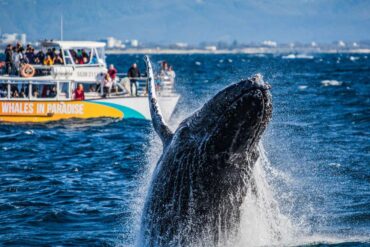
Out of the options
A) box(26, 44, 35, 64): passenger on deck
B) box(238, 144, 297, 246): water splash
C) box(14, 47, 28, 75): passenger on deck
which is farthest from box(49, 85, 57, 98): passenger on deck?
box(238, 144, 297, 246): water splash

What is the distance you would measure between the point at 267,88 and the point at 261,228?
2.34 metres

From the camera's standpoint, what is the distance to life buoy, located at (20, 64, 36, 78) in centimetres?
3158

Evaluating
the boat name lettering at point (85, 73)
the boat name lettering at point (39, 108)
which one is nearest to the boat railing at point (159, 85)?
the boat name lettering at point (85, 73)

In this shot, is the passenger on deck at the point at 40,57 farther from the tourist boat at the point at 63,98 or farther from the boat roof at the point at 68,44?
the boat roof at the point at 68,44

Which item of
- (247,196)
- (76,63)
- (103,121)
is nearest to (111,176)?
(247,196)

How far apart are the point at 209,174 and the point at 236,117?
2.58ft

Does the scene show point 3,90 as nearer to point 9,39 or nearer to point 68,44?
point 68,44

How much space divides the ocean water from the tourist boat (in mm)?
1657

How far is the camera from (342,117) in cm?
3098

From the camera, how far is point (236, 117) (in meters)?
8.45

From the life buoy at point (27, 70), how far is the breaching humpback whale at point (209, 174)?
23554 mm

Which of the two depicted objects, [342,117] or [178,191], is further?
[342,117]

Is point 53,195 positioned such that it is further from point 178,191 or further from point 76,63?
point 76,63

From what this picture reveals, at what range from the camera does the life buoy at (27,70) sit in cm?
3158
